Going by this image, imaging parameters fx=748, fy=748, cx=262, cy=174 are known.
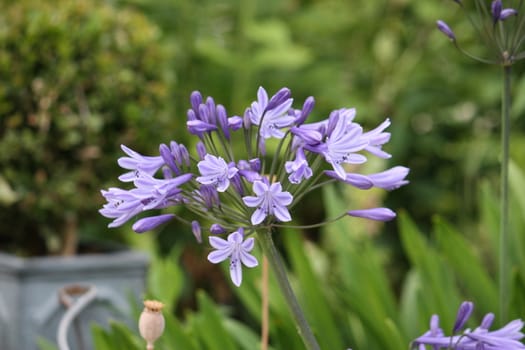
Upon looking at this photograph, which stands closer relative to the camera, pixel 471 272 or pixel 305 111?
pixel 305 111

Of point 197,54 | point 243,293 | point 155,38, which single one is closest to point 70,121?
point 155,38

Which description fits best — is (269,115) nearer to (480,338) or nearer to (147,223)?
(147,223)

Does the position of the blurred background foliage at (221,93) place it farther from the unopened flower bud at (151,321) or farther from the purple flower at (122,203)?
the purple flower at (122,203)

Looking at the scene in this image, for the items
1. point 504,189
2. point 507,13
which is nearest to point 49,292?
point 504,189

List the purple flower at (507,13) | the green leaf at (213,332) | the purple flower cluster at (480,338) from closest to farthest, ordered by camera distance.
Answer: the purple flower cluster at (480,338)
the purple flower at (507,13)
the green leaf at (213,332)

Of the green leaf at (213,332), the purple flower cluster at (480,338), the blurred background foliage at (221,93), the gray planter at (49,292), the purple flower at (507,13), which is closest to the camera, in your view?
the purple flower cluster at (480,338)

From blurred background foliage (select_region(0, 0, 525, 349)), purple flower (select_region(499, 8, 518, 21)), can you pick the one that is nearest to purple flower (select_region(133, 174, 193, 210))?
purple flower (select_region(499, 8, 518, 21))

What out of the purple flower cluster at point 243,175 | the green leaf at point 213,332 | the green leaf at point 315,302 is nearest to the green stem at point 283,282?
the purple flower cluster at point 243,175
